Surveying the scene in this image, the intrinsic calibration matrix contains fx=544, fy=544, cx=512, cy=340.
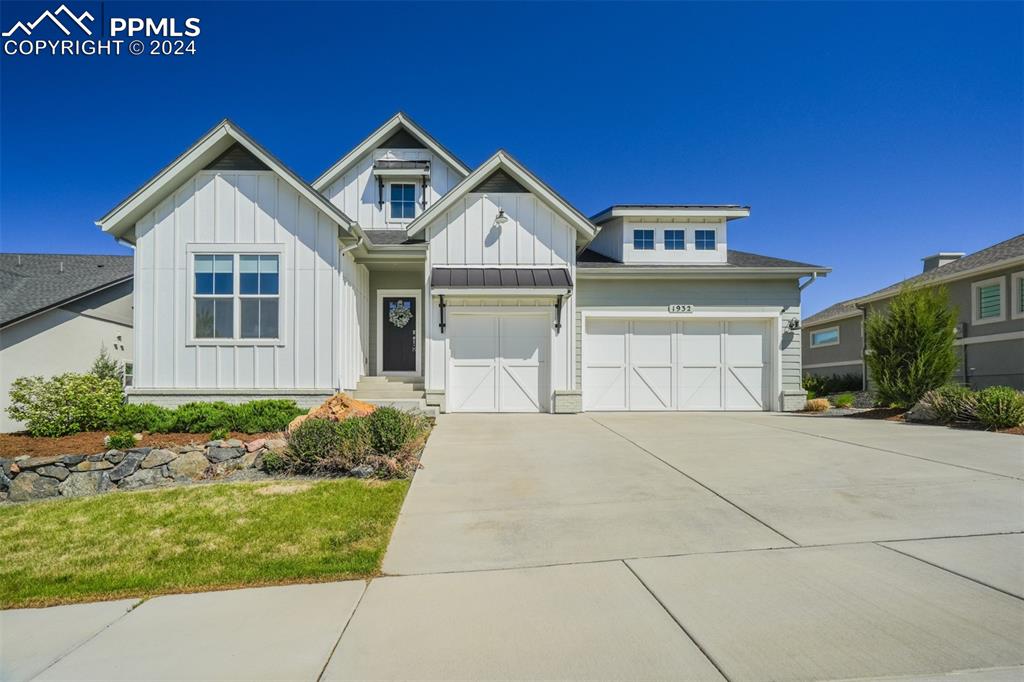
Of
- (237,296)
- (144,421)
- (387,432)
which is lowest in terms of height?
(144,421)

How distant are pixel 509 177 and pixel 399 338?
5.07m

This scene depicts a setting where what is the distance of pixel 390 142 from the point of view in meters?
15.7

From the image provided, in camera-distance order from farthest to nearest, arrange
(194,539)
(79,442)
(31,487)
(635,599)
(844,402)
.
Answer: (844,402) → (79,442) → (31,487) → (194,539) → (635,599)

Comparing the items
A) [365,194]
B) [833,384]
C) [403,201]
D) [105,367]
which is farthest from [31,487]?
[833,384]

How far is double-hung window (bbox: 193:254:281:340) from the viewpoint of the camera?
11578mm

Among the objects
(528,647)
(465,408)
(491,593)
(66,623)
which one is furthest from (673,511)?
(465,408)

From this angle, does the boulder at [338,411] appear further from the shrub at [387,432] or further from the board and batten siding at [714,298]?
the board and batten siding at [714,298]

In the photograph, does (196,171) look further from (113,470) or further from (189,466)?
(189,466)

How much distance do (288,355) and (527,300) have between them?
5.53 meters

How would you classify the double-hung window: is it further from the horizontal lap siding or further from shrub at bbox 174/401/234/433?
shrub at bbox 174/401/234/433

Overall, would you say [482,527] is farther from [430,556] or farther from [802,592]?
[802,592]

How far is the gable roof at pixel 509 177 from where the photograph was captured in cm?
1284

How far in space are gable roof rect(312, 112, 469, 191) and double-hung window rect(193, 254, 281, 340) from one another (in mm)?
4276

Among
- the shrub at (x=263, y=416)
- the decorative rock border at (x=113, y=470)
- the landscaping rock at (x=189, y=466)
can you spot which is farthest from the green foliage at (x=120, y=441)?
the shrub at (x=263, y=416)
